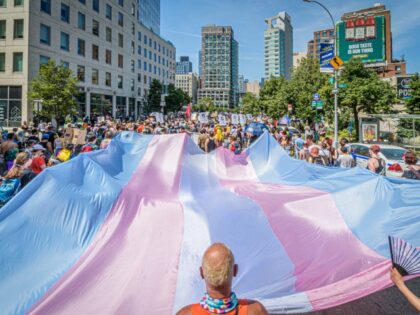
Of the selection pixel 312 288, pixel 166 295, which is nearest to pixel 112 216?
pixel 166 295

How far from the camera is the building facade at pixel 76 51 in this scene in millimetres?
31547

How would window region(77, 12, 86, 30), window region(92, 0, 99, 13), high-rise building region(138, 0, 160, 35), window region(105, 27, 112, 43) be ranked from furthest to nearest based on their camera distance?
high-rise building region(138, 0, 160, 35)
window region(105, 27, 112, 43)
window region(92, 0, 99, 13)
window region(77, 12, 86, 30)

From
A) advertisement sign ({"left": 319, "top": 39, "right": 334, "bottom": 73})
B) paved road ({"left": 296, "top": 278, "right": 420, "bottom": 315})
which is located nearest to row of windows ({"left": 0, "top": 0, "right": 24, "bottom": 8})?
advertisement sign ({"left": 319, "top": 39, "right": 334, "bottom": 73})

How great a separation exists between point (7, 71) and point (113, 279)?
117ft

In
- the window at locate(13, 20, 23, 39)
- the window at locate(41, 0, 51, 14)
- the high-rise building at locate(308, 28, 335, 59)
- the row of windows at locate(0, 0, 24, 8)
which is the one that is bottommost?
the window at locate(13, 20, 23, 39)

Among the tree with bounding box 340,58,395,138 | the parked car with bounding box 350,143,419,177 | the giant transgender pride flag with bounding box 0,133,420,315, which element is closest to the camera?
the giant transgender pride flag with bounding box 0,133,420,315

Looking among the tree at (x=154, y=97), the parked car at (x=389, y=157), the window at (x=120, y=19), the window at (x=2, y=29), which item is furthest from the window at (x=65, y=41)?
the parked car at (x=389, y=157)

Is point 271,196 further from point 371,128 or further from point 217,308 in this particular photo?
point 371,128

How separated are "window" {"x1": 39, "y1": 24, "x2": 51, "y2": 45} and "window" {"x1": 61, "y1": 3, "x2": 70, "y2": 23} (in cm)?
299

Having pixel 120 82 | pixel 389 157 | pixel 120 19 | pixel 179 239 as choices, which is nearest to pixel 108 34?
pixel 120 19

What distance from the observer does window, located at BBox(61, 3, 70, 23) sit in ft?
118

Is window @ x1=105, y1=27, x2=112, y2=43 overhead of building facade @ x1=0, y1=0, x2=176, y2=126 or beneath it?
overhead

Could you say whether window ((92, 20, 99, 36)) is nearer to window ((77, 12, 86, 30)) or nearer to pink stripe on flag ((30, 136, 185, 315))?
window ((77, 12, 86, 30))

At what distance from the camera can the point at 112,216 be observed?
4812mm
